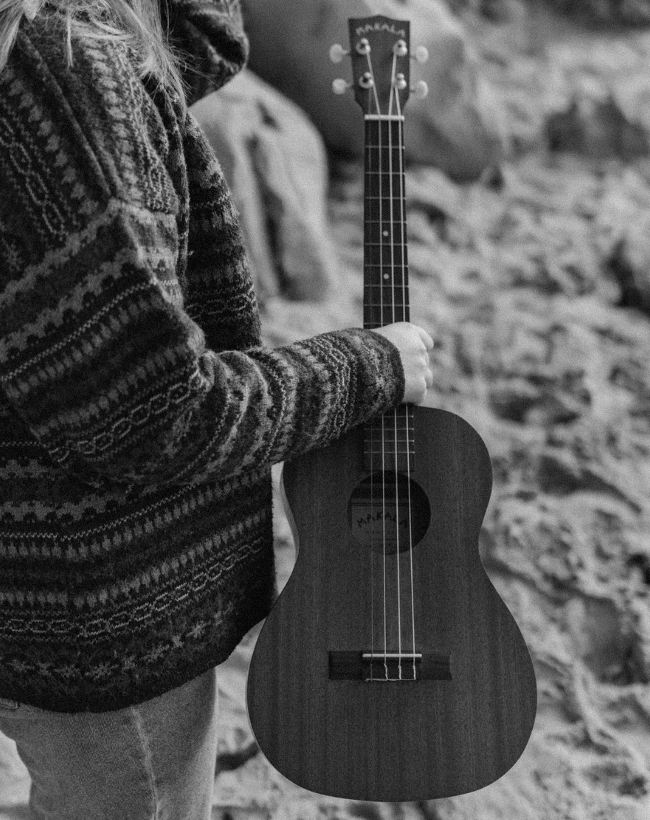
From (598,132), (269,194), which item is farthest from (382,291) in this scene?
(598,132)

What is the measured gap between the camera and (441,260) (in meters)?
3.50

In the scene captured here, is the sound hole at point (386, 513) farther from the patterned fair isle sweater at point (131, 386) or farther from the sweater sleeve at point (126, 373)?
the sweater sleeve at point (126, 373)

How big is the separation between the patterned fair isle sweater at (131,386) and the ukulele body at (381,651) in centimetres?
8

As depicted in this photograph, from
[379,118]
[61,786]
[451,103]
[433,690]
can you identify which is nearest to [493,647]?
[433,690]

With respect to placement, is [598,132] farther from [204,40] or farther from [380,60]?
[204,40]

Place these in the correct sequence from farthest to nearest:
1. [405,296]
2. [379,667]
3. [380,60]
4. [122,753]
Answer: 1. [380,60]
2. [405,296]
3. [379,667]
4. [122,753]

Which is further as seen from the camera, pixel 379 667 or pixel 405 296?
pixel 405 296

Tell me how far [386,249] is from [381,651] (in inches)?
21.9

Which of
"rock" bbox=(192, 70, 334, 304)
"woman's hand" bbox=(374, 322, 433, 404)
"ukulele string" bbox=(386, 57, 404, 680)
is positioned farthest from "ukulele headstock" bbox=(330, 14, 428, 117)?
"rock" bbox=(192, 70, 334, 304)

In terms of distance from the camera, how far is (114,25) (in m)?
0.85

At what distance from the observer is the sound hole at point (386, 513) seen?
3.87ft

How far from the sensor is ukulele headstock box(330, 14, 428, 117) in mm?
1366

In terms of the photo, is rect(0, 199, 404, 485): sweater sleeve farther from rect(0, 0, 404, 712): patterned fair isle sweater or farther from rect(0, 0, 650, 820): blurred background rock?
rect(0, 0, 650, 820): blurred background rock

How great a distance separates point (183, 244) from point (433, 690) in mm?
638
